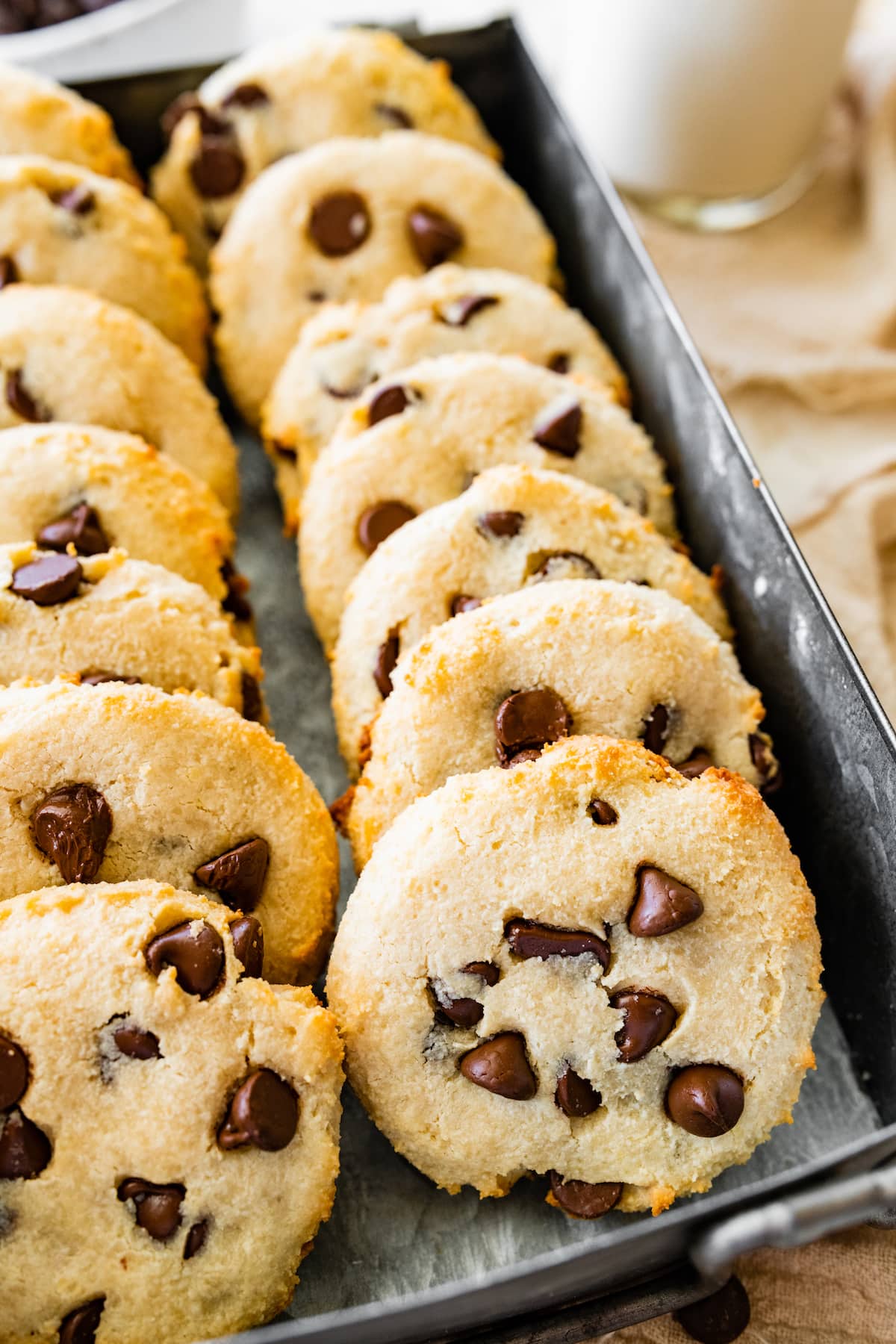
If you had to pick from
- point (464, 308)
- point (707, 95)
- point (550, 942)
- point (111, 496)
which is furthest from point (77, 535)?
point (707, 95)

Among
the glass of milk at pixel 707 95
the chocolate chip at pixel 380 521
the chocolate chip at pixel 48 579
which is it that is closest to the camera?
the chocolate chip at pixel 48 579

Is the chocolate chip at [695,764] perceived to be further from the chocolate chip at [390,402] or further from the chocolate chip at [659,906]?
the chocolate chip at [390,402]

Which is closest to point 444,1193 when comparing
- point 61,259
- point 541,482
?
point 541,482

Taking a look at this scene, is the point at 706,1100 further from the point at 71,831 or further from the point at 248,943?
the point at 71,831

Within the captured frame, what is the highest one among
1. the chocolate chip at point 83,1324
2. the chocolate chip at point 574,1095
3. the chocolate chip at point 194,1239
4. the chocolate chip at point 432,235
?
the chocolate chip at point 432,235

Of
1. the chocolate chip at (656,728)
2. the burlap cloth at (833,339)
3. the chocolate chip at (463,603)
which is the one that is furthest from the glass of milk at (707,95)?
the chocolate chip at (656,728)

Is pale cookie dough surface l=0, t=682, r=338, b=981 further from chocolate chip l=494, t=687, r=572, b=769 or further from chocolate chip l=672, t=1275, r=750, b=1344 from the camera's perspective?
chocolate chip l=672, t=1275, r=750, b=1344

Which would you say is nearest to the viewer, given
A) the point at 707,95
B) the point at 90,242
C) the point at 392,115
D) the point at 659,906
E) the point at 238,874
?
the point at 659,906

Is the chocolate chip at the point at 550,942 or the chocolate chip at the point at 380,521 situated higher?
the chocolate chip at the point at 380,521
